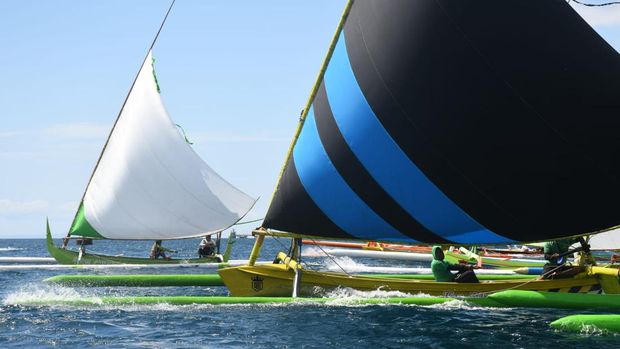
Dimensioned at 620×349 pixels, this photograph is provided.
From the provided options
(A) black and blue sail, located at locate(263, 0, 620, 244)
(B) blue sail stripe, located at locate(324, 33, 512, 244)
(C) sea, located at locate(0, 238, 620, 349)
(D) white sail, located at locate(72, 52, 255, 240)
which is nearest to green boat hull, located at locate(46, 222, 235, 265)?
(D) white sail, located at locate(72, 52, 255, 240)

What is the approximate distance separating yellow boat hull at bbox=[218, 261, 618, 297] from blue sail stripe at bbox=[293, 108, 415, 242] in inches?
41.4

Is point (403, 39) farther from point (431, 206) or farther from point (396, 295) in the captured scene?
point (396, 295)

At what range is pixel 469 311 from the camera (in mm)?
17203

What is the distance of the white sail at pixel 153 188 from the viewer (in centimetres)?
3300

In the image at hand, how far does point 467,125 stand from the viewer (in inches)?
651

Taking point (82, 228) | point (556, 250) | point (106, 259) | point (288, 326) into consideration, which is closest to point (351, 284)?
point (288, 326)

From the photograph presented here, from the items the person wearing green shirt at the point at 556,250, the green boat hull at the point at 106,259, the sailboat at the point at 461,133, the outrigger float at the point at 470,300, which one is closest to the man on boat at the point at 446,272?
the sailboat at the point at 461,133

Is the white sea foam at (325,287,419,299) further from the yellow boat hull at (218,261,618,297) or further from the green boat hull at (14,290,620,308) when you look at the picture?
the green boat hull at (14,290,620,308)

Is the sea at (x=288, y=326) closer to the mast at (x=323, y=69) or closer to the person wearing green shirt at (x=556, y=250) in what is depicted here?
the person wearing green shirt at (x=556, y=250)

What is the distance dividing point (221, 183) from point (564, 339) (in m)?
22.0

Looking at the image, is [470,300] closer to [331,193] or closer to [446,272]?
[446,272]

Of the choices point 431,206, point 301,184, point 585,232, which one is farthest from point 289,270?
point 585,232

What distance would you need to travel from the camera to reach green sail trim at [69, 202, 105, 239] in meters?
33.7

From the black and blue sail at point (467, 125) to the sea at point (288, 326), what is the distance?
1.83 m
